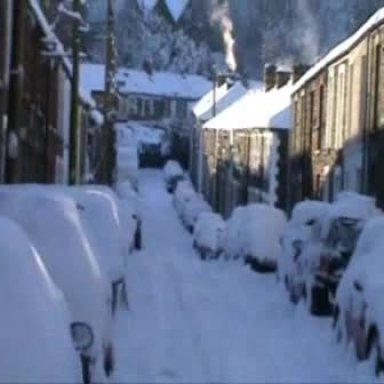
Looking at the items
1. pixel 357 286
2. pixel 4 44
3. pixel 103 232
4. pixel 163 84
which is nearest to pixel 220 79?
pixel 163 84

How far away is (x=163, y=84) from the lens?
125 metres

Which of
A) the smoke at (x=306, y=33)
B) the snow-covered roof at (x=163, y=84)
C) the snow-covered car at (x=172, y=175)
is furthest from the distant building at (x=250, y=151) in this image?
the snow-covered roof at (x=163, y=84)

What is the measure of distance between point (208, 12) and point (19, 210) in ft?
422

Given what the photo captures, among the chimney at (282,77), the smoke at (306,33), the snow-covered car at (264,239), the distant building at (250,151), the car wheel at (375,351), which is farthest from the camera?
the smoke at (306,33)

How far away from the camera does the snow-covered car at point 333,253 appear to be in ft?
60.1

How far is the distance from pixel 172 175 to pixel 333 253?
76.4m

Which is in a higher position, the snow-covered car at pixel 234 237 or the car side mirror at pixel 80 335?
the car side mirror at pixel 80 335

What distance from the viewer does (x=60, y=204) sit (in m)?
12.0

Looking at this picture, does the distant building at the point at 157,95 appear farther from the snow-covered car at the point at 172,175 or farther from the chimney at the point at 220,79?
the chimney at the point at 220,79

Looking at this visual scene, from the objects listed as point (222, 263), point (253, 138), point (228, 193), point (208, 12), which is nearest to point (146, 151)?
point (208, 12)

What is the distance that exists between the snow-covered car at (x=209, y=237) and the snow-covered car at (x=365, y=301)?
21.9m

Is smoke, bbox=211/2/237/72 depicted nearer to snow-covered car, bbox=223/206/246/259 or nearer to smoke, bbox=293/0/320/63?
smoke, bbox=293/0/320/63

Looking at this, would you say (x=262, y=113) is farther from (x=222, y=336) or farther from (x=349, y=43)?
(x=222, y=336)

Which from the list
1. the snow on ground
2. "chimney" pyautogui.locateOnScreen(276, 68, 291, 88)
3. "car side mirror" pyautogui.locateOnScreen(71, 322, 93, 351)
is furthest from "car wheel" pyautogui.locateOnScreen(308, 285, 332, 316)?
"chimney" pyautogui.locateOnScreen(276, 68, 291, 88)
